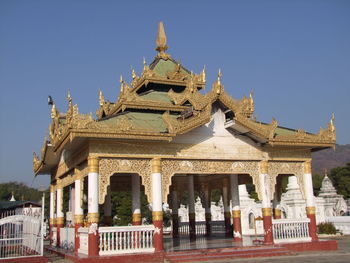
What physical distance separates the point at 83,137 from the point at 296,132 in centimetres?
884

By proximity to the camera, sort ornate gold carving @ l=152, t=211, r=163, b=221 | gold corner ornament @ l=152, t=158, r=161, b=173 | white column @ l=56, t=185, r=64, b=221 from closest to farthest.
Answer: ornate gold carving @ l=152, t=211, r=163, b=221 < gold corner ornament @ l=152, t=158, r=161, b=173 < white column @ l=56, t=185, r=64, b=221

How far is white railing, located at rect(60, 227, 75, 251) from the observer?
15.8 meters

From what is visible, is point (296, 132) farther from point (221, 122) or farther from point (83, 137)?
point (83, 137)

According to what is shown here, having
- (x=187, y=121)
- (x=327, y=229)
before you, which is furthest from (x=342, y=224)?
(x=187, y=121)

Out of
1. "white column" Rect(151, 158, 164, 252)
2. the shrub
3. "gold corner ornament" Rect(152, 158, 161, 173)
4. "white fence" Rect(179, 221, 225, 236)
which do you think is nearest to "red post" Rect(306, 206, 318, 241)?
"white column" Rect(151, 158, 164, 252)

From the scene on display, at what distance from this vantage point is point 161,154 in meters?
14.3

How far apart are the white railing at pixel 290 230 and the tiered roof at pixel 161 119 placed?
3.02 metres

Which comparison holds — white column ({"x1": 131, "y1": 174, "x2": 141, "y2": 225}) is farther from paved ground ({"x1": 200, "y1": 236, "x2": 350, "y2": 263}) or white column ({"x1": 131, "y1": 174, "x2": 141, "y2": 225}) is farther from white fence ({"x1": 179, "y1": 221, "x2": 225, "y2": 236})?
white fence ({"x1": 179, "y1": 221, "x2": 225, "y2": 236})

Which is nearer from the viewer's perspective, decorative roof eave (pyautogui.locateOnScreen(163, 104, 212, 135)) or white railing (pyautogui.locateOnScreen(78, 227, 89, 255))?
white railing (pyautogui.locateOnScreen(78, 227, 89, 255))

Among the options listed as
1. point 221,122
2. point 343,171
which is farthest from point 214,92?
point 343,171

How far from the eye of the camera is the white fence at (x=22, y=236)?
1351 cm

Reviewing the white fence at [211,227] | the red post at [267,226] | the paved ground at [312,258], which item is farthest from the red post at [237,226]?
the white fence at [211,227]

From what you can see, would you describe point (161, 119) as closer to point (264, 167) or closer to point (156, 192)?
point (156, 192)

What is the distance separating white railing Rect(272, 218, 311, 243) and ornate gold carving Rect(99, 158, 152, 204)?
5.31m
